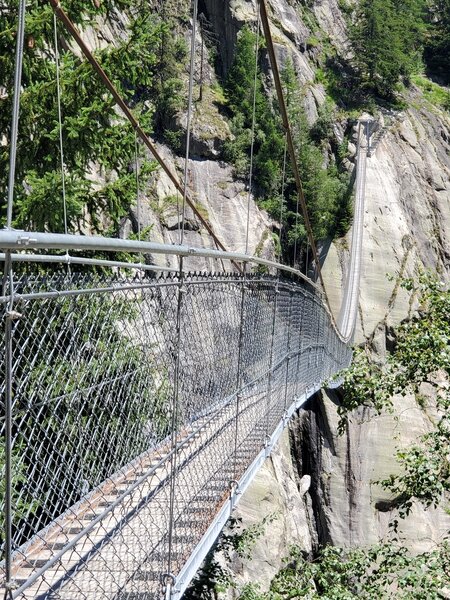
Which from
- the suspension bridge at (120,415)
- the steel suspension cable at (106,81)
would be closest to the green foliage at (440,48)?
the steel suspension cable at (106,81)

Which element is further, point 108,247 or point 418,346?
point 418,346

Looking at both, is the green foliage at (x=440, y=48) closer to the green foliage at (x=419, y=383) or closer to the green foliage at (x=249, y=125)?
the green foliage at (x=249, y=125)

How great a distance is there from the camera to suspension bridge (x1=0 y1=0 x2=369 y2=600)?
68.3 inches

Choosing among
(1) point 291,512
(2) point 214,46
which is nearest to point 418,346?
(1) point 291,512

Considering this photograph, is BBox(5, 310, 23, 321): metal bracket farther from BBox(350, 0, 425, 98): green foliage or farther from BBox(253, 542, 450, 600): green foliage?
BBox(350, 0, 425, 98): green foliage

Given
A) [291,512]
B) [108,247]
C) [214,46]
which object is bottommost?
[291,512]

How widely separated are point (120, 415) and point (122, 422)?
0.13 m

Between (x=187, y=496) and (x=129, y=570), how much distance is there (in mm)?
674

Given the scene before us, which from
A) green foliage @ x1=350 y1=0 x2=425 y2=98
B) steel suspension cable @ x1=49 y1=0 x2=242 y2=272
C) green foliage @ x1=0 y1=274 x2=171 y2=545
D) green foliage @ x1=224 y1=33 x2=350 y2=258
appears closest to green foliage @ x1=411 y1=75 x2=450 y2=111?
green foliage @ x1=350 y1=0 x2=425 y2=98

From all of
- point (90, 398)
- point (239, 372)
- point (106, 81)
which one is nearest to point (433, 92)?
point (106, 81)

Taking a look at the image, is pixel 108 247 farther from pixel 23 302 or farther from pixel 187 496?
pixel 187 496

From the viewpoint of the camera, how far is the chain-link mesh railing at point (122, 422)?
6.11ft

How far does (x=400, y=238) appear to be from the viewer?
19.0 metres

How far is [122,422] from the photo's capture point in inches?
96.5
